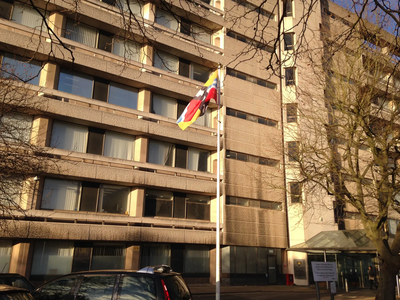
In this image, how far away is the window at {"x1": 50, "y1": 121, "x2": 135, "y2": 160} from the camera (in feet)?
72.0

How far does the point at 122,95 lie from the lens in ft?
82.6

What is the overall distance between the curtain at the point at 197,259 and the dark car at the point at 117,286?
A: 63.1ft

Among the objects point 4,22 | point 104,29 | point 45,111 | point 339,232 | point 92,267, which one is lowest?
point 92,267

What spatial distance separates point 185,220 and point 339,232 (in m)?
11.7

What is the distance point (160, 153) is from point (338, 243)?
46.2 ft

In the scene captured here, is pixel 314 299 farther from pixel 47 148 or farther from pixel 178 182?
pixel 47 148

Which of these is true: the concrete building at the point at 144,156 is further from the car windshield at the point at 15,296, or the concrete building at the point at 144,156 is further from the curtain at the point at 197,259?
the car windshield at the point at 15,296

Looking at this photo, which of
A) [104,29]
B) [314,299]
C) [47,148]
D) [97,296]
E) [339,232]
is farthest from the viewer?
[339,232]

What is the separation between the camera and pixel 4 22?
67.7ft

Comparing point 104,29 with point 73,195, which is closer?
point 73,195

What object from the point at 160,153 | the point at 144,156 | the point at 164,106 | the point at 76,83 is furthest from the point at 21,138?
the point at 164,106

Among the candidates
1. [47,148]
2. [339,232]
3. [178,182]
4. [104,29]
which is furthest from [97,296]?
[339,232]

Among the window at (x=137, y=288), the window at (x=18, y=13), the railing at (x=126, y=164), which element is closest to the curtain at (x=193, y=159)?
the railing at (x=126, y=164)

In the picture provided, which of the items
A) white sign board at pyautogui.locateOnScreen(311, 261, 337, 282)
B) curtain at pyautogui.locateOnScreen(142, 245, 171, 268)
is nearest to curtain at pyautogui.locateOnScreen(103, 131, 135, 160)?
curtain at pyautogui.locateOnScreen(142, 245, 171, 268)
